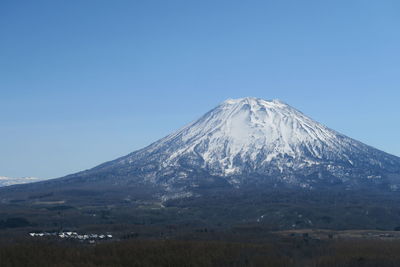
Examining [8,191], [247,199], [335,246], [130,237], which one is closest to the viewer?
[335,246]

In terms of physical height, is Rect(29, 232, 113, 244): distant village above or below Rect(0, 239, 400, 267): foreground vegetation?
above

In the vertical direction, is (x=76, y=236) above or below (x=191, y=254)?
above

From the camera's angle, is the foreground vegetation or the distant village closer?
the foreground vegetation

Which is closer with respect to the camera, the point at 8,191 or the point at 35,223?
the point at 35,223

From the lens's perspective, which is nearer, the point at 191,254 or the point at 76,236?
the point at 191,254

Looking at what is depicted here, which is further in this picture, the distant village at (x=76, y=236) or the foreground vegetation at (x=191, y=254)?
the distant village at (x=76, y=236)

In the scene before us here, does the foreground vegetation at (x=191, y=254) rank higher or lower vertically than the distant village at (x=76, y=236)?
lower

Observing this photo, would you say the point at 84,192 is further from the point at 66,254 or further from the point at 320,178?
the point at 66,254

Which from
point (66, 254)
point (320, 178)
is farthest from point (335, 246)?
point (320, 178)
